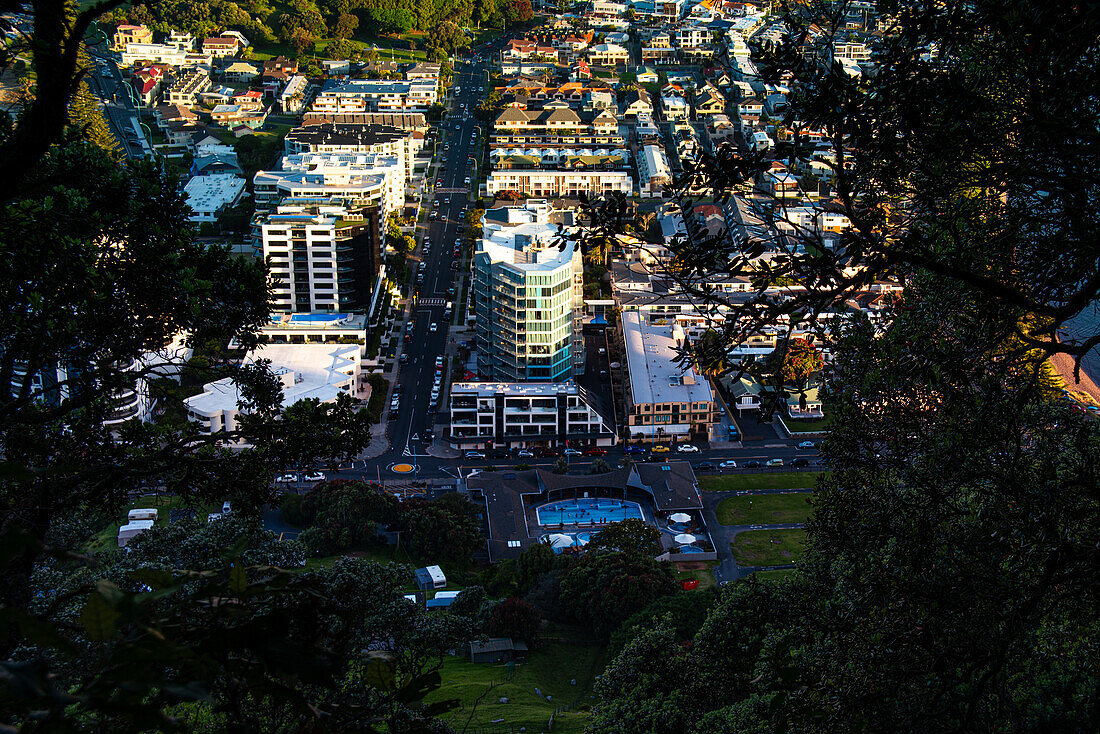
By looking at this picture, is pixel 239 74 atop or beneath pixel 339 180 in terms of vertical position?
beneath

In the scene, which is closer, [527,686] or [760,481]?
[527,686]

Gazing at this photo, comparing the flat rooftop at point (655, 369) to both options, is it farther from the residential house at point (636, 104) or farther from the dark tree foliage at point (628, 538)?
the residential house at point (636, 104)

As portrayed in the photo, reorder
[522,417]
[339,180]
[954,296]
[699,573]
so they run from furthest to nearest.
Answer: [339,180]
[522,417]
[699,573]
[954,296]

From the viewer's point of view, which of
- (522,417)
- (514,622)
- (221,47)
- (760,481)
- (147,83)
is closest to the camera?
(514,622)

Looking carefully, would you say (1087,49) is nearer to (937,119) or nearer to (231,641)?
(937,119)

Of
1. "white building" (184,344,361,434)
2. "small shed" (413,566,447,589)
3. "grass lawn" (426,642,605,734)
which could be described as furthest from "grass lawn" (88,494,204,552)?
"grass lawn" (426,642,605,734)

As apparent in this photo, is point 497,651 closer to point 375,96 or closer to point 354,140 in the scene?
point 354,140

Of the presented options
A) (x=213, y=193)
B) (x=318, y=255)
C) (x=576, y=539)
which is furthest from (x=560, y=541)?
(x=213, y=193)

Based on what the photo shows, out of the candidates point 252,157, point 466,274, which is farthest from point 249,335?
point 252,157
